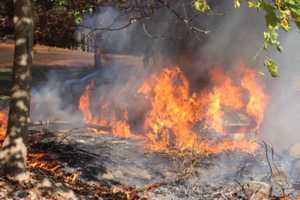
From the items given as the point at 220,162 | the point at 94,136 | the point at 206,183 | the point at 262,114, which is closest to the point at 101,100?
the point at 94,136

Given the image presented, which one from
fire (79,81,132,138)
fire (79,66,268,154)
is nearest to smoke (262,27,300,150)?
fire (79,66,268,154)

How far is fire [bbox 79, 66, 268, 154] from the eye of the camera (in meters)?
12.6

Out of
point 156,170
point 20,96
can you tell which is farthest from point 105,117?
point 20,96

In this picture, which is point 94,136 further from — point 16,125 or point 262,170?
point 16,125

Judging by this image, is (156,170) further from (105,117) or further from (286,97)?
(286,97)

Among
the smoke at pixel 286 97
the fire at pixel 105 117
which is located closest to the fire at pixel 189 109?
the fire at pixel 105 117

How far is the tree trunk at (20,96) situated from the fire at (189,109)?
601cm

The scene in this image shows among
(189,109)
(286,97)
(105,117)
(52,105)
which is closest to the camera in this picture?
(189,109)

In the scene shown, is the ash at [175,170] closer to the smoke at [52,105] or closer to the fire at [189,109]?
the fire at [189,109]

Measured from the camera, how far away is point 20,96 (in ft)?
19.5

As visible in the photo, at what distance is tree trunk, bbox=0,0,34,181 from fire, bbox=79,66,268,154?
19.7 ft

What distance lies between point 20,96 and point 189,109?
28.3 ft

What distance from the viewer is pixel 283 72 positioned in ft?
52.6

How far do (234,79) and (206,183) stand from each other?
694cm
